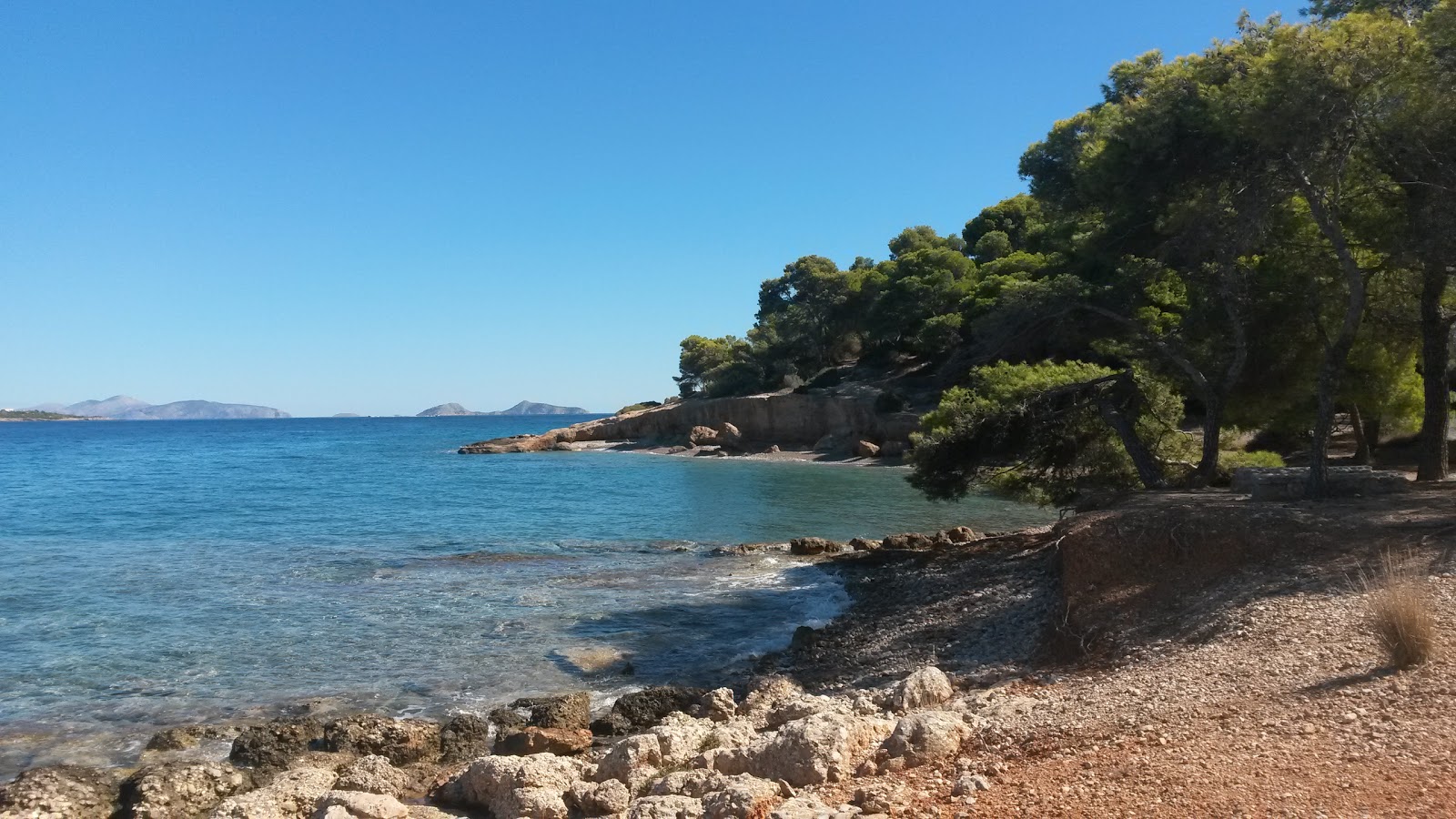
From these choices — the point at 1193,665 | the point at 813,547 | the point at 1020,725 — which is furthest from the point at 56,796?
the point at 813,547

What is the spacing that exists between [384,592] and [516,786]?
1262 centimetres

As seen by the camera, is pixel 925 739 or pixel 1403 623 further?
pixel 925 739

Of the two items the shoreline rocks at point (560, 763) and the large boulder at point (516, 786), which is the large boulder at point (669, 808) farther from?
the large boulder at point (516, 786)

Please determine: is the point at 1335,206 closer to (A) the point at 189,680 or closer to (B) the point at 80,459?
(A) the point at 189,680

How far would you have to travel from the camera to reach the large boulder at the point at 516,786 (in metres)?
7.40

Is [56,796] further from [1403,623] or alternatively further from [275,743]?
[1403,623]

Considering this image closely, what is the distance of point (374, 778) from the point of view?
8742 millimetres

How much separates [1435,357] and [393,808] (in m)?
15.2

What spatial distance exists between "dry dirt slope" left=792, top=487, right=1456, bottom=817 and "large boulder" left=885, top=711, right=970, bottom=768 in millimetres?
166

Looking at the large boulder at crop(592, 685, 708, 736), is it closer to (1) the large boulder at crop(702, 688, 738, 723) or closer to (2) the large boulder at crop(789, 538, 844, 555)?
(1) the large boulder at crop(702, 688, 738, 723)

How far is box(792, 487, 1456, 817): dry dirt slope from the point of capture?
569 cm

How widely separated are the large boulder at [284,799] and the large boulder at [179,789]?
0.91ft

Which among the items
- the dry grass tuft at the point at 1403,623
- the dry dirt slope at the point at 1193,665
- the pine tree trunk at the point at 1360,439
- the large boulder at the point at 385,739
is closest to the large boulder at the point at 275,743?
the large boulder at the point at 385,739

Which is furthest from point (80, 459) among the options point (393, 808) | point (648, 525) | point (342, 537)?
point (393, 808)
